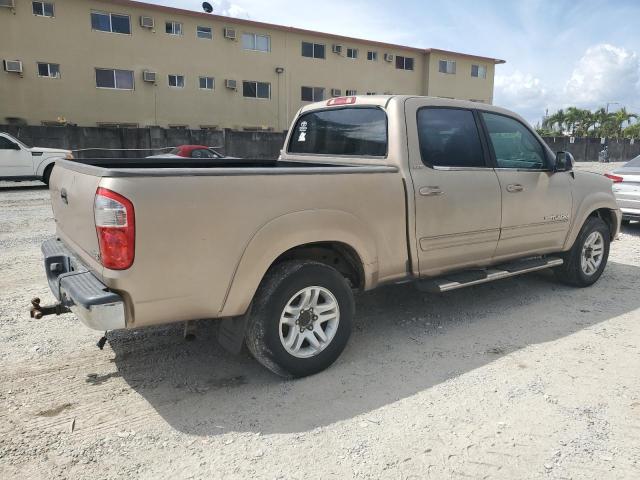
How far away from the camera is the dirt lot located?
102 inches

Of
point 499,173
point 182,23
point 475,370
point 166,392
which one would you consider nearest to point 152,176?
point 166,392

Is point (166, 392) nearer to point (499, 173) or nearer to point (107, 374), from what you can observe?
point (107, 374)

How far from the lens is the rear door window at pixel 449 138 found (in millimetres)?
4078

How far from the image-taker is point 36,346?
12.6ft

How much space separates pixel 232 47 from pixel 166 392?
1137 inches

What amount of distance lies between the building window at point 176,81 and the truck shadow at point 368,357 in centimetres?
2565

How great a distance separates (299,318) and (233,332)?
45cm

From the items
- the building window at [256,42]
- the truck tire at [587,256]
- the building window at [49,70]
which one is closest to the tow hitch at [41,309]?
the truck tire at [587,256]

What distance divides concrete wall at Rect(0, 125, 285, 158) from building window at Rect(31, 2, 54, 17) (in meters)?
8.07

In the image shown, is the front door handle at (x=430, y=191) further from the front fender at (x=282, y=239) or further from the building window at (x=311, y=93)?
the building window at (x=311, y=93)

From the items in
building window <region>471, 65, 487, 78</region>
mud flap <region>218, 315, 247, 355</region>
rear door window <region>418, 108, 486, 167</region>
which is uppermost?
building window <region>471, 65, 487, 78</region>

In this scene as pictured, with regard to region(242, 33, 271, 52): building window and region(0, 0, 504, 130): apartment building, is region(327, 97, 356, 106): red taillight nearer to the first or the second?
region(0, 0, 504, 130): apartment building

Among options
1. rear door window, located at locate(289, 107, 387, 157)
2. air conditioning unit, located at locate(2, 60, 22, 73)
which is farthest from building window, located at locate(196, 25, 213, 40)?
rear door window, located at locate(289, 107, 387, 157)

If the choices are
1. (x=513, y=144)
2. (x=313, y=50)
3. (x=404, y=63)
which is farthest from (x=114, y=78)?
(x=513, y=144)
